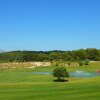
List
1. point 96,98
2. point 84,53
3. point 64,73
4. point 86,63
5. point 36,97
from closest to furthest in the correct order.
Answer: point 96,98 < point 36,97 < point 64,73 < point 86,63 < point 84,53

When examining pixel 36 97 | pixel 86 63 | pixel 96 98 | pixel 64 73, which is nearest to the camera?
pixel 96 98

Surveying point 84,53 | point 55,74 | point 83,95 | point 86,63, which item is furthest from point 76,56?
point 83,95

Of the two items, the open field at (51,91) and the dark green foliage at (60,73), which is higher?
the dark green foliage at (60,73)

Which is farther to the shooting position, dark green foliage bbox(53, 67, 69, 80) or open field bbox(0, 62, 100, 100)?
dark green foliage bbox(53, 67, 69, 80)

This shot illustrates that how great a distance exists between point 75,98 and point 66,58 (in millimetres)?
166097

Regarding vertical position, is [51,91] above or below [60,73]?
below

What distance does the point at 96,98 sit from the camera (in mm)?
29812

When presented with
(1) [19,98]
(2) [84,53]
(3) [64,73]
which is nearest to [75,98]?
(1) [19,98]

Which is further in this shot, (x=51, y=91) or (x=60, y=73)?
(x=60, y=73)

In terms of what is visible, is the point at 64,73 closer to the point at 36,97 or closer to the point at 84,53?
the point at 36,97

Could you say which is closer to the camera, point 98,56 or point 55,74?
point 55,74

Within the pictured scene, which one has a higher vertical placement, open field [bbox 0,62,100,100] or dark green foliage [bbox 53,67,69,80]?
dark green foliage [bbox 53,67,69,80]

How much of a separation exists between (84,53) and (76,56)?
18.2ft

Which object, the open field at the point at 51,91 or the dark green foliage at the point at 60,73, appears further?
the dark green foliage at the point at 60,73
